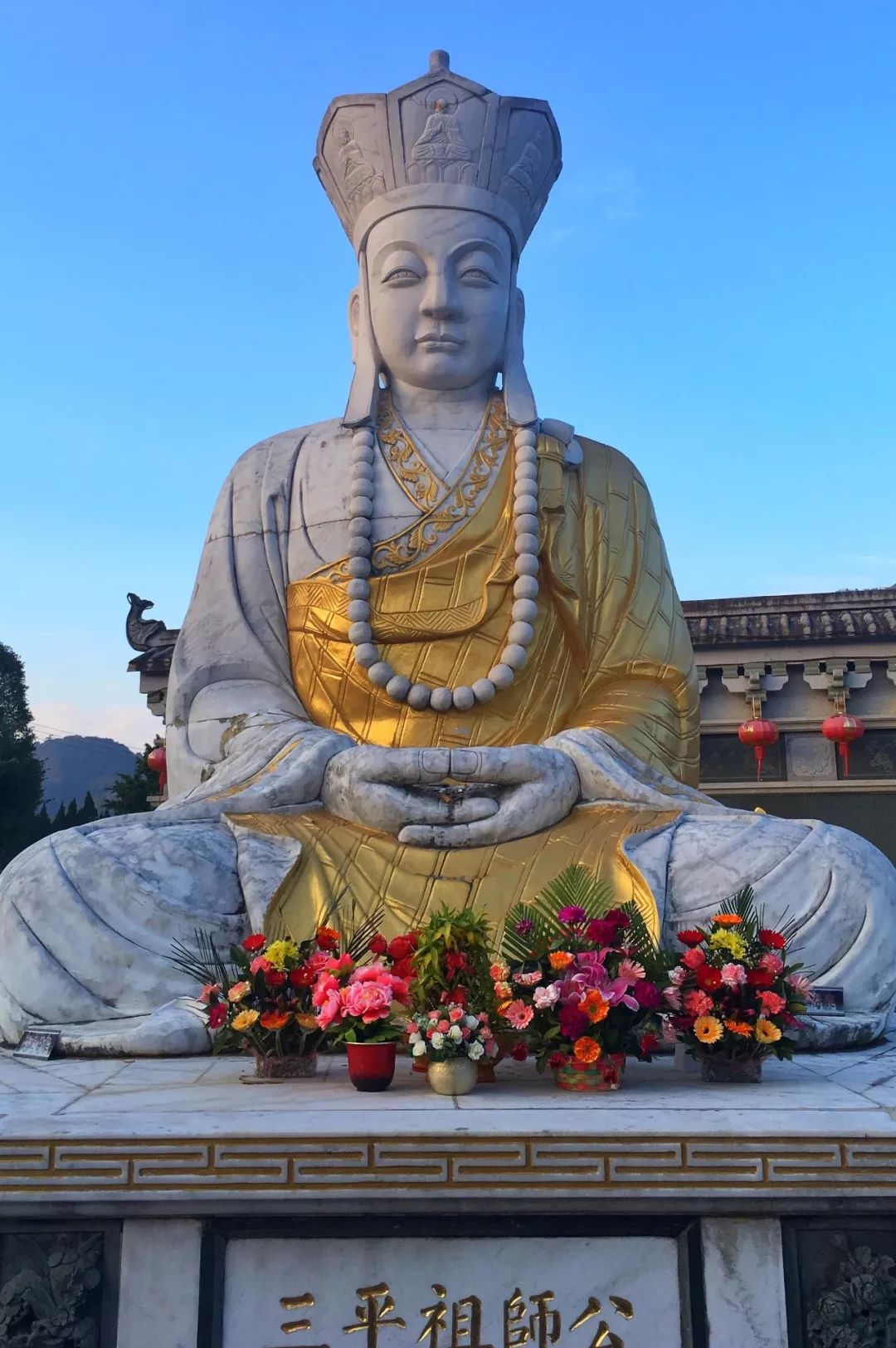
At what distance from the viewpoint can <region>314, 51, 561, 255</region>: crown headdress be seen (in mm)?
5430

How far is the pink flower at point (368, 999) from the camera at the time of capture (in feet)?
9.65

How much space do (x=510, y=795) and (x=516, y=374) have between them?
2.06m

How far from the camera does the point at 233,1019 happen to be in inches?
122

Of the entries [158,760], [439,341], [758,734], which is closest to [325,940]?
[439,341]

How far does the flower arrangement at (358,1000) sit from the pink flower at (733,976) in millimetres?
738

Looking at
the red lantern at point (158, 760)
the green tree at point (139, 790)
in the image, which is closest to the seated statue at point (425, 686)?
the red lantern at point (158, 760)

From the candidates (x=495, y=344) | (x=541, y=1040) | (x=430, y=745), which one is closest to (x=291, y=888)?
(x=430, y=745)

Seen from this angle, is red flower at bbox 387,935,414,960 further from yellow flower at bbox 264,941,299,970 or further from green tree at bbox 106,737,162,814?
green tree at bbox 106,737,162,814

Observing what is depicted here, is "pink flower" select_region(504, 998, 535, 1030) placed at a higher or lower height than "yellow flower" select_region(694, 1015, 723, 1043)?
higher

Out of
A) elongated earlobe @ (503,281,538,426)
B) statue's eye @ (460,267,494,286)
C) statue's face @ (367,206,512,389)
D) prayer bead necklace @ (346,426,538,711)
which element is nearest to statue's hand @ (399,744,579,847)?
prayer bead necklace @ (346,426,538,711)

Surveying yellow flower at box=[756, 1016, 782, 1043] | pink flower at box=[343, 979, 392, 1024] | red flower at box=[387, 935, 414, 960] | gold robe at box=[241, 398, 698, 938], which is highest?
gold robe at box=[241, 398, 698, 938]

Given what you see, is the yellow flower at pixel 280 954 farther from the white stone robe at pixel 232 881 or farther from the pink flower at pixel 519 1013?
the white stone robe at pixel 232 881

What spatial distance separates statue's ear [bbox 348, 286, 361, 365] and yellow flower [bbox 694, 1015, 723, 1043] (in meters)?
3.57

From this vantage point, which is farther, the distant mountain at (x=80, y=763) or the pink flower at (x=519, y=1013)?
the distant mountain at (x=80, y=763)
